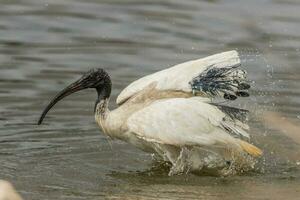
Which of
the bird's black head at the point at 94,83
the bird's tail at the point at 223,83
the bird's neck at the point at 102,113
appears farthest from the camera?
the bird's black head at the point at 94,83

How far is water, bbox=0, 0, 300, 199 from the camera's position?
32.3ft

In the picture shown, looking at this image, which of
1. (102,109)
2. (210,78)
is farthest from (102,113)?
(210,78)

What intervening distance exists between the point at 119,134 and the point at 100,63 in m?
3.75

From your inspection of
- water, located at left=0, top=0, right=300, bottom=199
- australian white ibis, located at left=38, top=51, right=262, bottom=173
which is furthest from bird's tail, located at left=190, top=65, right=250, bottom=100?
water, located at left=0, top=0, right=300, bottom=199

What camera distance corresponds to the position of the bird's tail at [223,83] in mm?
10086

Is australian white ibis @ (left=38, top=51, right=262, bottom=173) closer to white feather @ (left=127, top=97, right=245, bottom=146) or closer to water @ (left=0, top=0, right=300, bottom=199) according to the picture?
white feather @ (left=127, top=97, right=245, bottom=146)

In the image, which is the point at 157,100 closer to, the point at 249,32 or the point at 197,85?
the point at 197,85

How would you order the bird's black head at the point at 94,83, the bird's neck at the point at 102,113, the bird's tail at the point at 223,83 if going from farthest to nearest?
1. the bird's black head at the point at 94,83
2. the bird's neck at the point at 102,113
3. the bird's tail at the point at 223,83

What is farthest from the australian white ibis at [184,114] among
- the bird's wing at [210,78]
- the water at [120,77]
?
the water at [120,77]

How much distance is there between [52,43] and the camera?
1465 cm

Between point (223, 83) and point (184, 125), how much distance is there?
0.59 meters

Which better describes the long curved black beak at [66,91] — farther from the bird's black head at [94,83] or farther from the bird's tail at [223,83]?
the bird's tail at [223,83]

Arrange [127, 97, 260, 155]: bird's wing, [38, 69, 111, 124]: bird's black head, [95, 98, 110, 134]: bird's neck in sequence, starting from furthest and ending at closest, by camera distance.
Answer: [38, 69, 111, 124]: bird's black head < [95, 98, 110, 134]: bird's neck < [127, 97, 260, 155]: bird's wing

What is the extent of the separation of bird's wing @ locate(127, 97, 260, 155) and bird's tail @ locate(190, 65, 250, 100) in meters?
0.23
